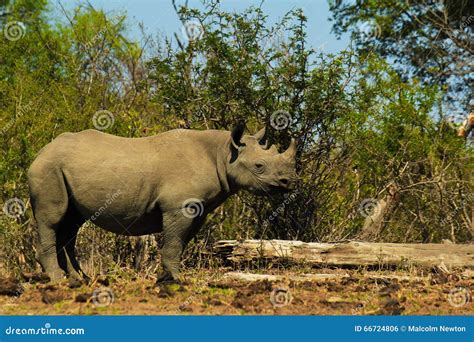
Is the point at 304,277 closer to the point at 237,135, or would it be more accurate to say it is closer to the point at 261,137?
the point at 261,137

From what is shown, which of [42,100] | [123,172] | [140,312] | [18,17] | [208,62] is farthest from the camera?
[18,17]

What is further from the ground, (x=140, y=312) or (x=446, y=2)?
(x=446, y=2)

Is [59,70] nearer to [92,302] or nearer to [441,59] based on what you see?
[441,59]

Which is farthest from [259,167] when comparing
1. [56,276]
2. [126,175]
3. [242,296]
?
[56,276]

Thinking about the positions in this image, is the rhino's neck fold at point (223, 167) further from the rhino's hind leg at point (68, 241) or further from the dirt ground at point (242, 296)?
the rhino's hind leg at point (68, 241)

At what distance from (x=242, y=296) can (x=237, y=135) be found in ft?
8.19

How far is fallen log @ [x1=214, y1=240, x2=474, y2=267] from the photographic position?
11.9 metres

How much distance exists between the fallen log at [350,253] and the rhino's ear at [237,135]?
6.68ft

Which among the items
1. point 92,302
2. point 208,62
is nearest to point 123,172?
point 92,302

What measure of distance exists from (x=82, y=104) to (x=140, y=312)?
25.4ft

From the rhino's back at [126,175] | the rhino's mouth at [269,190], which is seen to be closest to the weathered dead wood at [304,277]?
the rhino's mouth at [269,190]

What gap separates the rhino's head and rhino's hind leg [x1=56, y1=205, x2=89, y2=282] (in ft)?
7.42

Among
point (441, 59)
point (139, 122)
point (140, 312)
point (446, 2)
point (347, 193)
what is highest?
point (446, 2)

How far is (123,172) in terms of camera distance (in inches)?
411
